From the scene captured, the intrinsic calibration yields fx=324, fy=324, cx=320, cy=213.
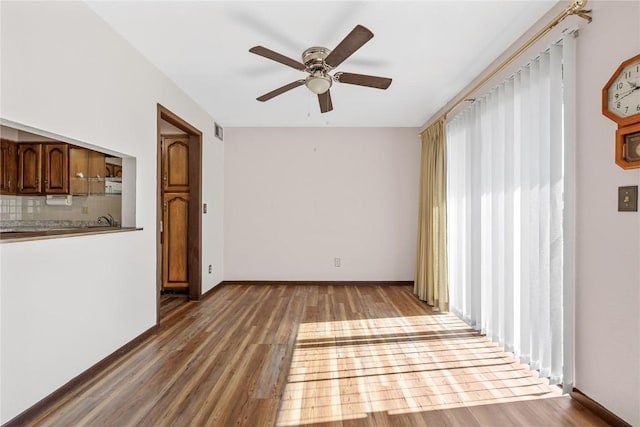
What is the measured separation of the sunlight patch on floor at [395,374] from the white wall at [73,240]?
4.62 feet

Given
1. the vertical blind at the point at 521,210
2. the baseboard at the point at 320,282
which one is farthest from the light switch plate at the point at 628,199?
the baseboard at the point at 320,282

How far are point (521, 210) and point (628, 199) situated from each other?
0.82 metres

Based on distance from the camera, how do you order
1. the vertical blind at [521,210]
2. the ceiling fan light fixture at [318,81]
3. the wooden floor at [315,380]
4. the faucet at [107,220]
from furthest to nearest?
the faucet at [107,220] → the ceiling fan light fixture at [318,81] → the vertical blind at [521,210] → the wooden floor at [315,380]

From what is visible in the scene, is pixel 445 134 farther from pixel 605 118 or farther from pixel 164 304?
pixel 164 304

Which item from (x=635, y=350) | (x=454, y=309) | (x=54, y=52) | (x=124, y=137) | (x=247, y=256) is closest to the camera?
(x=635, y=350)

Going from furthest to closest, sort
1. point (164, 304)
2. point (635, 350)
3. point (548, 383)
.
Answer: point (164, 304) → point (548, 383) → point (635, 350)

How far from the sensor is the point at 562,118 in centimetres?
205

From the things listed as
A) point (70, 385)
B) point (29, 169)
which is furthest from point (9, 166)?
point (70, 385)

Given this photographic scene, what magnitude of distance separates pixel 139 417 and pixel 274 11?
2661mm

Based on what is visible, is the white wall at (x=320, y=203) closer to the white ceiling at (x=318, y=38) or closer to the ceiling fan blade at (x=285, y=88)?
the white ceiling at (x=318, y=38)

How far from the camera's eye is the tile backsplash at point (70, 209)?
2.88 m

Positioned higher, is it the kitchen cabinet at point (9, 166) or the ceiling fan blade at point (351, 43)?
the ceiling fan blade at point (351, 43)

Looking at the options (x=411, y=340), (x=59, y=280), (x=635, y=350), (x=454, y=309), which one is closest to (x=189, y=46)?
(x=59, y=280)

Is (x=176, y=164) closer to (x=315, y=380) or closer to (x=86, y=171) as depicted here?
(x=86, y=171)
